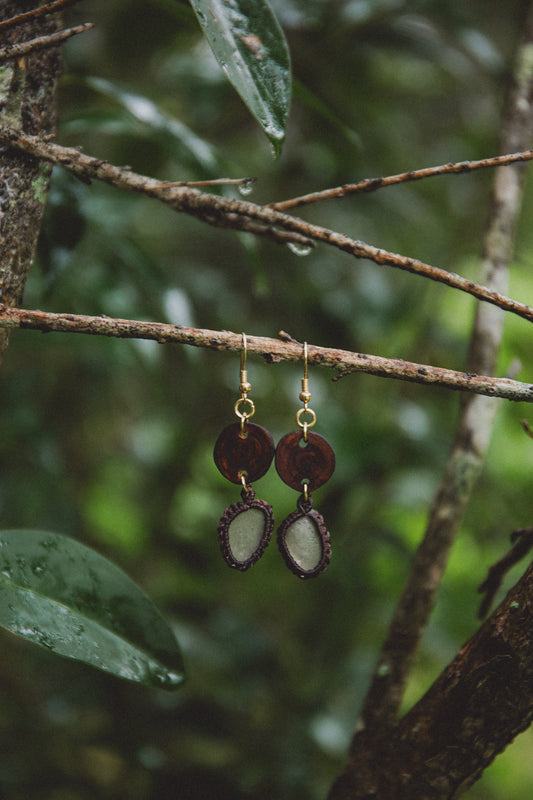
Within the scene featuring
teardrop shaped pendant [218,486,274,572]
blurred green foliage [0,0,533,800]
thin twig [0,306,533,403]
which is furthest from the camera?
blurred green foliage [0,0,533,800]

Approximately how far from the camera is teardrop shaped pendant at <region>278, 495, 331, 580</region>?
0.56 meters

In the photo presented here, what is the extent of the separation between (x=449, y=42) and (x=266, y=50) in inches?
40.3

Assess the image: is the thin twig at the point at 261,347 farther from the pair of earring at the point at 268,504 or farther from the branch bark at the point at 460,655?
the branch bark at the point at 460,655

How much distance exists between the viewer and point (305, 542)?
569mm

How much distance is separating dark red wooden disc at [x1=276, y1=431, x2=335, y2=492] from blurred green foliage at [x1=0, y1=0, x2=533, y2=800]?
35 centimetres

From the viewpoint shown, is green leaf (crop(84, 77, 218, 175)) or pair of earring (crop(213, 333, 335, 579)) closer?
pair of earring (crop(213, 333, 335, 579))

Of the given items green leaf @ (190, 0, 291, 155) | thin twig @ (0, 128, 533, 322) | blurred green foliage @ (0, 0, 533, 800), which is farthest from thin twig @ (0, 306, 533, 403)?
blurred green foliage @ (0, 0, 533, 800)

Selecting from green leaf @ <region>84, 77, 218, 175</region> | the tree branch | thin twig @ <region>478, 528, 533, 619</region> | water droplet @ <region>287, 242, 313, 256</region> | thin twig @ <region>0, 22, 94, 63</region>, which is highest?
green leaf @ <region>84, 77, 218, 175</region>

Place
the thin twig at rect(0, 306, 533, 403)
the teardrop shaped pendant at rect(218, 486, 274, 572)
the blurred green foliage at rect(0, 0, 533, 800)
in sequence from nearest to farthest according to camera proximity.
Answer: the thin twig at rect(0, 306, 533, 403) → the teardrop shaped pendant at rect(218, 486, 274, 572) → the blurred green foliage at rect(0, 0, 533, 800)

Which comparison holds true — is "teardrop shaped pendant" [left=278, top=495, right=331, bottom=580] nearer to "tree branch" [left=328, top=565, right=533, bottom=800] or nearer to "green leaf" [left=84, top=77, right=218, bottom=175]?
"tree branch" [left=328, top=565, right=533, bottom=800]

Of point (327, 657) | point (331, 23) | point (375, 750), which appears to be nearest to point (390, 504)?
point (327, 657)

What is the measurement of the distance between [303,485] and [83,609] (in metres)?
0.24

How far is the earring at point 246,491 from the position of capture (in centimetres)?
56

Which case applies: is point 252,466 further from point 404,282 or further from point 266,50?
point 404,282
